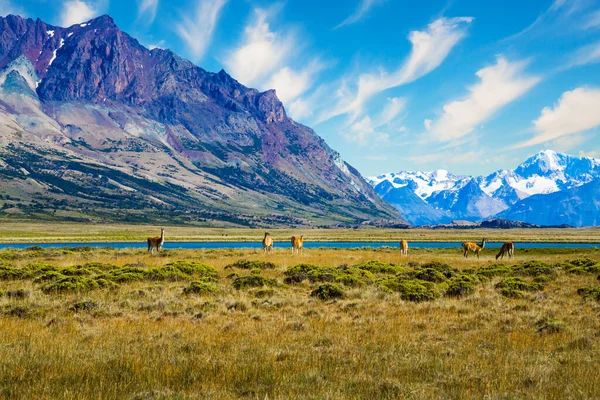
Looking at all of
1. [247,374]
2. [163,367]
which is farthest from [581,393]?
[163,367]

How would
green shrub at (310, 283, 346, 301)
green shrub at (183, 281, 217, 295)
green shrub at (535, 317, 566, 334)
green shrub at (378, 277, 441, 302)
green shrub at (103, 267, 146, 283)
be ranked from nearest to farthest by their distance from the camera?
green shrub at (535, 317, 566, 334) → green shrub at (378, 277, 441, 302) → green shrub at (310, 283, 346, 301) → green shrub at (183, 281, 217, 295) → green shrub at (103, 267, 146, 283)

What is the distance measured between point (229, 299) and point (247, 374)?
31.4 feet

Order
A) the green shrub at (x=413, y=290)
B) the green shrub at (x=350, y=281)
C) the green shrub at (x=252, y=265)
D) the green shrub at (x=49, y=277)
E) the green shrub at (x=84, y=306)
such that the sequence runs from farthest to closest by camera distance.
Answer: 1. the green shrub at (x=252, y=265)
2. the green shrub at (x=350, y=281)
3. the green shrub at (x=49, y=277)
4. the green shrub at (x=413, y=290)
5. the green shrub at (x=84, y=306)

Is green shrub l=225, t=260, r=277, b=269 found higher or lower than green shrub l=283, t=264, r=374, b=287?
higher

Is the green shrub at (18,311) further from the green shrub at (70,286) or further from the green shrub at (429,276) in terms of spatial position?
the green shrub at (429,276)

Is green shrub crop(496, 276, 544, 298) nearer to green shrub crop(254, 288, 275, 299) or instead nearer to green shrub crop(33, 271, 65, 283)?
green shrub crop(254, 288, 275, 299)

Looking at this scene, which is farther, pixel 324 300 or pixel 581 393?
pixel 324 300

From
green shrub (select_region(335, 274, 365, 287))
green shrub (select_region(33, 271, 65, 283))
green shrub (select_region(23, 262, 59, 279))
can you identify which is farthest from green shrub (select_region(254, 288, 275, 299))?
green shrub (select_region(23, 262, 59, 279))

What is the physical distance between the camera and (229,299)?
58.1ft

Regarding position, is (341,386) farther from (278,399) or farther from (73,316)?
(73,316)

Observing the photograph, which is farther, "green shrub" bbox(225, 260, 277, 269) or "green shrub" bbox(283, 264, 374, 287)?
"green shrub" bbox(225, 260, 277, 269)

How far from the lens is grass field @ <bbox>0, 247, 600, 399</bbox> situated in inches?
302

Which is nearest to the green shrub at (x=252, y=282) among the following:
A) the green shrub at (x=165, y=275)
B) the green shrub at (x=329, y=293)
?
the green shrub at (x=329, y=293)

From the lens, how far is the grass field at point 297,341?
7664mm
